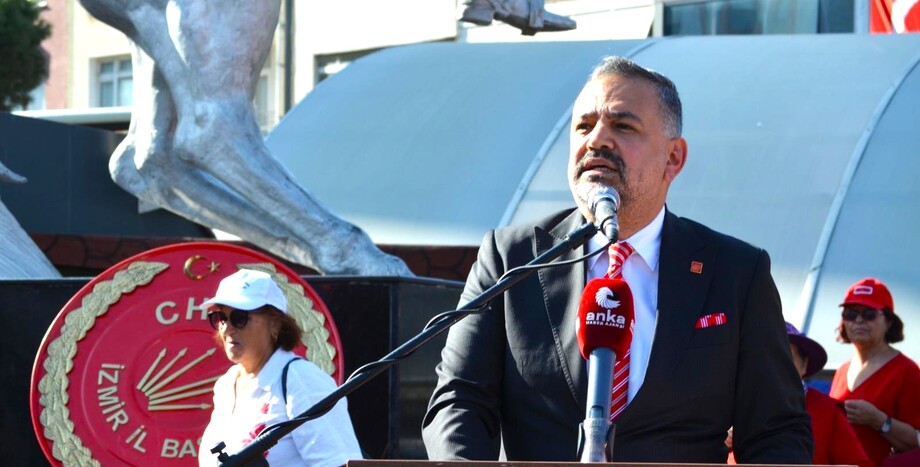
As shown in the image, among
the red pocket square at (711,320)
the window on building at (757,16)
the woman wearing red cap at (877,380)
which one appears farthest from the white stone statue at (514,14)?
the window on building at (757,16)

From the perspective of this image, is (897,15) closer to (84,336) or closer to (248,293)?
(84,336)

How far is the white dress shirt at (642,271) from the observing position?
2918mm

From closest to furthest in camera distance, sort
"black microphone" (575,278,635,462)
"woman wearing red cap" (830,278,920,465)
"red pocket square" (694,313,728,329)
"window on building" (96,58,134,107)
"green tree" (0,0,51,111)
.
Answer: "black microphone" (575,278,635,462)
"red pocket square" (694,313,728,329)
"woman wearing red cap" (830,278,920,465)
"green tree" (0,0,51,111)
"window on building" (96,58,134,107)

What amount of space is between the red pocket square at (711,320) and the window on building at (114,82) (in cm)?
2649

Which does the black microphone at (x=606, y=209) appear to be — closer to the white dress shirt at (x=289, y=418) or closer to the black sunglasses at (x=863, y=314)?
the white dress shirt at (x=289, y=418)

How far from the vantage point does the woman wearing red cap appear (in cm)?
586

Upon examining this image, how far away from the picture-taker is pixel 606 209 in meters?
2.62

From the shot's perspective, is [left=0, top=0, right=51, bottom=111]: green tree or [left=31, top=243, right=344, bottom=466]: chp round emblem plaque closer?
[left=31, top=243, right=344, bottom=466]: chp round emblem plaque

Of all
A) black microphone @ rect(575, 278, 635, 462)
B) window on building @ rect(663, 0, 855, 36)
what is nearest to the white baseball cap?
black microphone @ rect(575, 278, 635, 462)

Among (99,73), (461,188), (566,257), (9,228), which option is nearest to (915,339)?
(461,188)

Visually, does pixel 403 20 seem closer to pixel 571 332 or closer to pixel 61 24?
pixel 61 24

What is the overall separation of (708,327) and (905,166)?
346 inches

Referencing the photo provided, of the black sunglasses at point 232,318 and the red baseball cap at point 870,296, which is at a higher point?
the black sunglasses at point 232,318

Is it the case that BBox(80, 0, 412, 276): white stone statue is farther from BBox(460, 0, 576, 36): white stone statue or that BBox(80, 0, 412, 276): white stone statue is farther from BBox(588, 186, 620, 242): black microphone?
BBox(588, 186, 620, 242): black microphone
